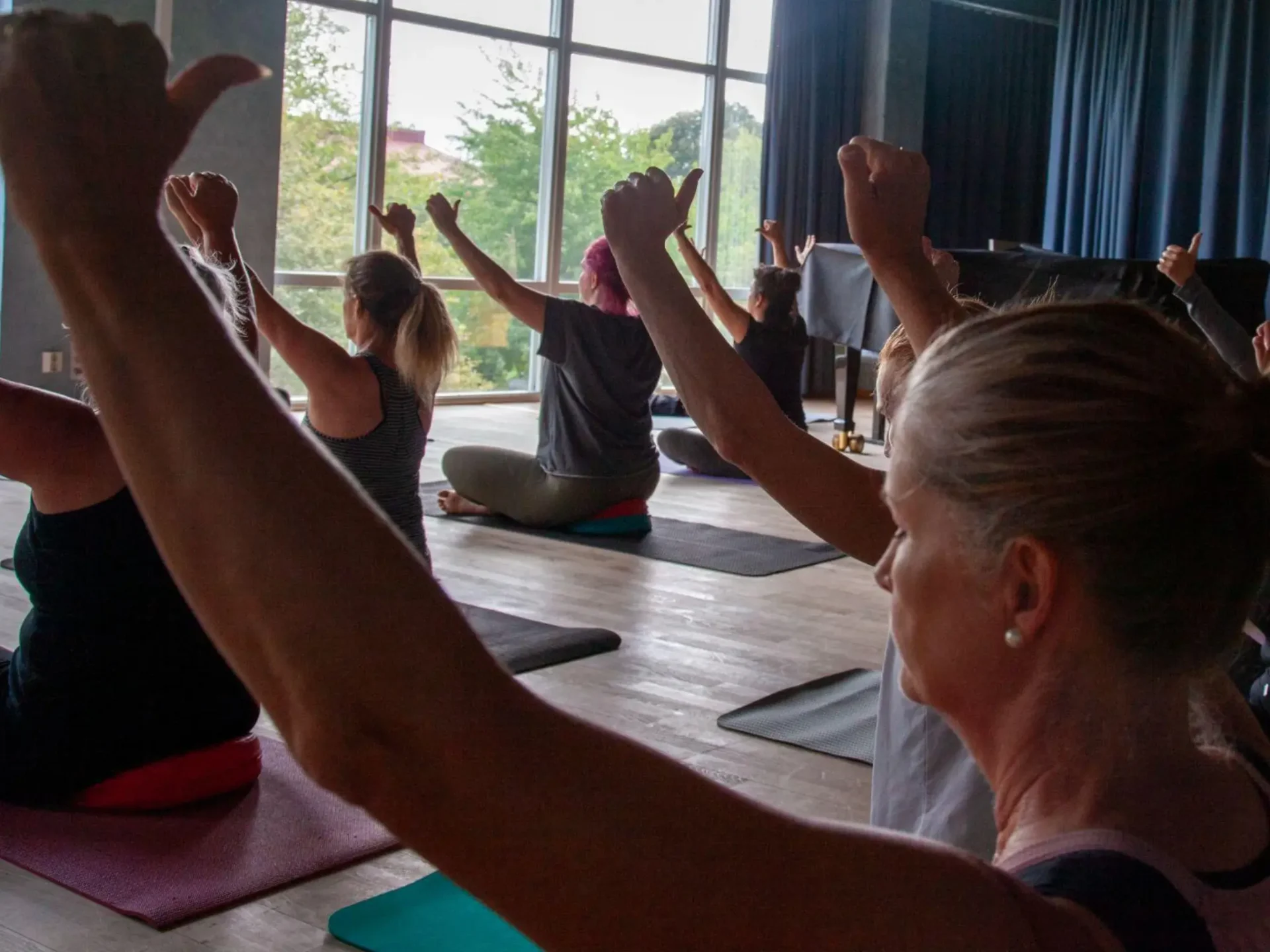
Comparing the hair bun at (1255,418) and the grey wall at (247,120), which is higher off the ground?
the grey wall at (247,120)

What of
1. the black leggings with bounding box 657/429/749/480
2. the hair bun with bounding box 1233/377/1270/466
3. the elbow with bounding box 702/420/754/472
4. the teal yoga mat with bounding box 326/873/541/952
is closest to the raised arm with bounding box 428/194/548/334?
the black leggings with bounding box 657/429/749/480

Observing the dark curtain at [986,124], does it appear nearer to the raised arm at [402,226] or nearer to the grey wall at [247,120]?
the grey wall at [247,120]

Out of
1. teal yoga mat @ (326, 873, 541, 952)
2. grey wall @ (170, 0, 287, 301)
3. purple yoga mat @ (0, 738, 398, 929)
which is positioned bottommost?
teal yoga mat @ (326, 873, 541, 952)

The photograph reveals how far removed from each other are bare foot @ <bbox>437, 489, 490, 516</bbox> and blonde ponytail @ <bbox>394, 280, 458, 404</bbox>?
69.8 inches

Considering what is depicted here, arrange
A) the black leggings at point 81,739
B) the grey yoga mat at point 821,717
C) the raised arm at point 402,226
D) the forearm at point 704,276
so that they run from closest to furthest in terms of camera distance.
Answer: the black leggings at point 81,739 → the grey yoga mat at point 821,717 → the raised arm at point 402,226 → the forearm at point 704,276

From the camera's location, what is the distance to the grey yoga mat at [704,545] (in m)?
4.71

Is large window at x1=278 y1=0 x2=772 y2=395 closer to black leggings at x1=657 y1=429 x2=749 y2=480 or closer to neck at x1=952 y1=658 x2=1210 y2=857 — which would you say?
black leggings at x1=657 y1=429 x2=749 y2=480

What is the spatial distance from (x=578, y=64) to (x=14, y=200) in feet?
30.3

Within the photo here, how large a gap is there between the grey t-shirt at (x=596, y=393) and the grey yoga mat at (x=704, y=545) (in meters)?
0.24

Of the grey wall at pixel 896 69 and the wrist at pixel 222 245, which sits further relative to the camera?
the grey wall at pixel 896 69

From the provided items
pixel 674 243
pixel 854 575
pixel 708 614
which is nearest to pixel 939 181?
pixel 674 243

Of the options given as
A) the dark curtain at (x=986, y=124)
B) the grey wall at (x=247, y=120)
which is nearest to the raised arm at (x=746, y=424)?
the grey wall at (x=247, y=120)

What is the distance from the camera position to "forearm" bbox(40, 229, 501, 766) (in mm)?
473

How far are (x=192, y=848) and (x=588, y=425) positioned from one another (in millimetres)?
3053
